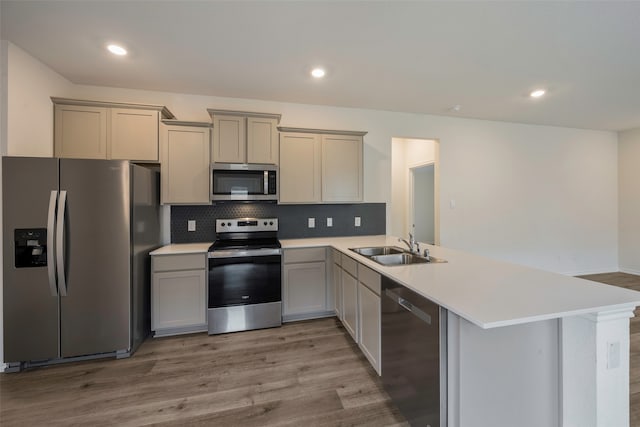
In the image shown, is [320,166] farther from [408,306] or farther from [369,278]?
[408,306]

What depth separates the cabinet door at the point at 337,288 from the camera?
2.73 metres

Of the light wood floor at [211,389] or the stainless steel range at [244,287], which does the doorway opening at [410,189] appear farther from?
the light wood floor at [211,389]

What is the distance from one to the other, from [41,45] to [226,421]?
3.26m

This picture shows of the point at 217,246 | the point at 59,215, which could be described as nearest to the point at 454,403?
the point at 217,246

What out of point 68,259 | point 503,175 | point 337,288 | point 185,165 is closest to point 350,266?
point 337,288

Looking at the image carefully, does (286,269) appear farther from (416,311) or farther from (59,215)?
(59,215)

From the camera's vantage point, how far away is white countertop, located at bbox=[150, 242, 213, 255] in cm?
261

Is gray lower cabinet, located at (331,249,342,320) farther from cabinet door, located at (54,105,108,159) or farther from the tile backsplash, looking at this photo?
cabinet door, located at (54,105,108,159)

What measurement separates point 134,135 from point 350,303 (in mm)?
2795

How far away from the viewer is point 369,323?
2035 millimetres

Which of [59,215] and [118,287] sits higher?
[59,215]

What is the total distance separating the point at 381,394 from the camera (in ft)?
6.04

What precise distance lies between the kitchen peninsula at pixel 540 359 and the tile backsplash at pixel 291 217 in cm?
229

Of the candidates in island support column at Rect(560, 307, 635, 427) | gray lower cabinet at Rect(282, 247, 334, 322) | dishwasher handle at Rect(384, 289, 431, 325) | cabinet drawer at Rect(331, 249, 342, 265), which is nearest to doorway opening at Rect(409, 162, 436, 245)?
cabinet drawer at Rect(331, 249, 342, 265)
